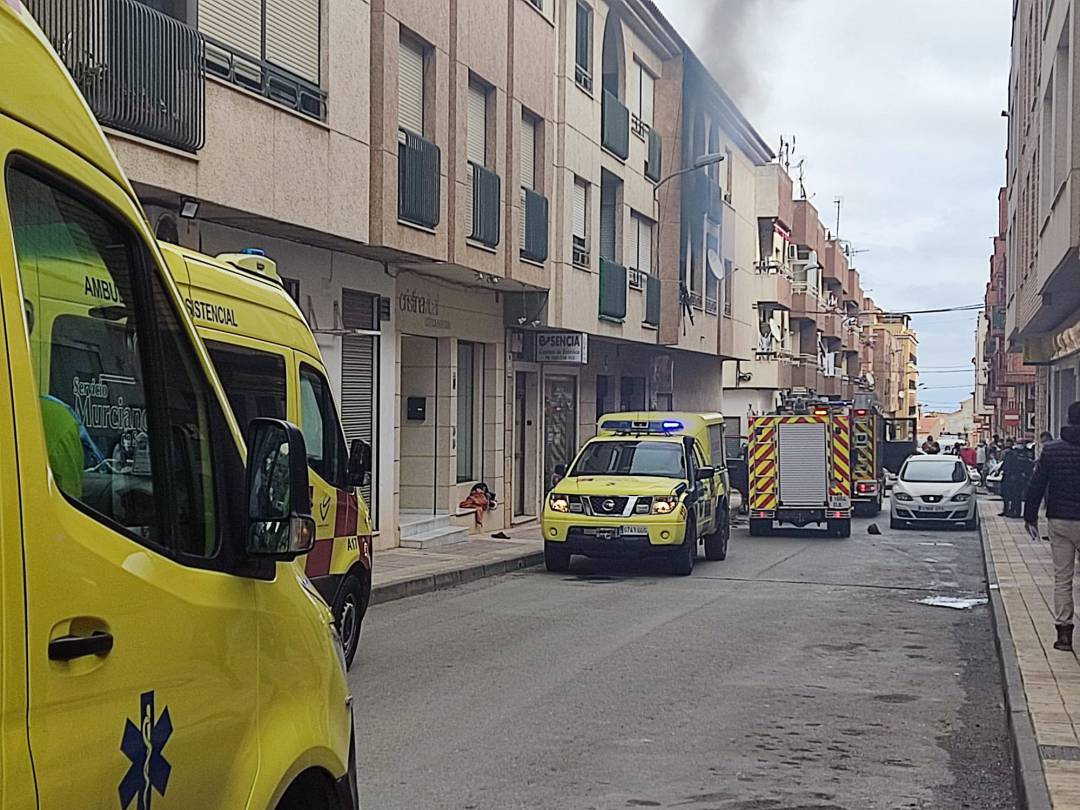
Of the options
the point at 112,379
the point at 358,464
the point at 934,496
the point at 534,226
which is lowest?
the point at 934,496

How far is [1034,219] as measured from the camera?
2567 centimetres

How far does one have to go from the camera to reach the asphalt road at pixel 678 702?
7117 millimetres

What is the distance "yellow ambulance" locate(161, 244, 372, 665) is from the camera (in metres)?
8.49

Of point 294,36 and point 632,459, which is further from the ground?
point 294,36

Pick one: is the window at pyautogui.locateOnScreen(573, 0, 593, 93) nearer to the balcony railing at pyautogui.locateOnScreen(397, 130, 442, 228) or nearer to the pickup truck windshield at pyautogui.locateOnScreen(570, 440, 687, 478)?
the balcony railing at pyautogui.locateOnScreen(397, 130, 442, 228)

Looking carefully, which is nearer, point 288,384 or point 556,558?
point 288,384

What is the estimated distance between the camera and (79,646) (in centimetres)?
237

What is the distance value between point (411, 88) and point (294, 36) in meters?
3.59

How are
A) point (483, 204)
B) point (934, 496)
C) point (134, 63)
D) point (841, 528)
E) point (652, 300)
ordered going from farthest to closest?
point (652, 300), point (934, 496), point (841, 528), point (483, 204), point (134, 63)

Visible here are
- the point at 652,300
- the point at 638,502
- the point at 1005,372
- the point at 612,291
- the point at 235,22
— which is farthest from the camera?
the point at 1005,372

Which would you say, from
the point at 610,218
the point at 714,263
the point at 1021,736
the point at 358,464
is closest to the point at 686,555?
the point at 358,464

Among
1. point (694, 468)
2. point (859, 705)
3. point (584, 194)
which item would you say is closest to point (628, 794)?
point (859, 705)

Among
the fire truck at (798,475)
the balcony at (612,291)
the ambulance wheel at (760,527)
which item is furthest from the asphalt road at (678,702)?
the balcony at (612,291)

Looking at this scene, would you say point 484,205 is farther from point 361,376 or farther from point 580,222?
point 580,222
